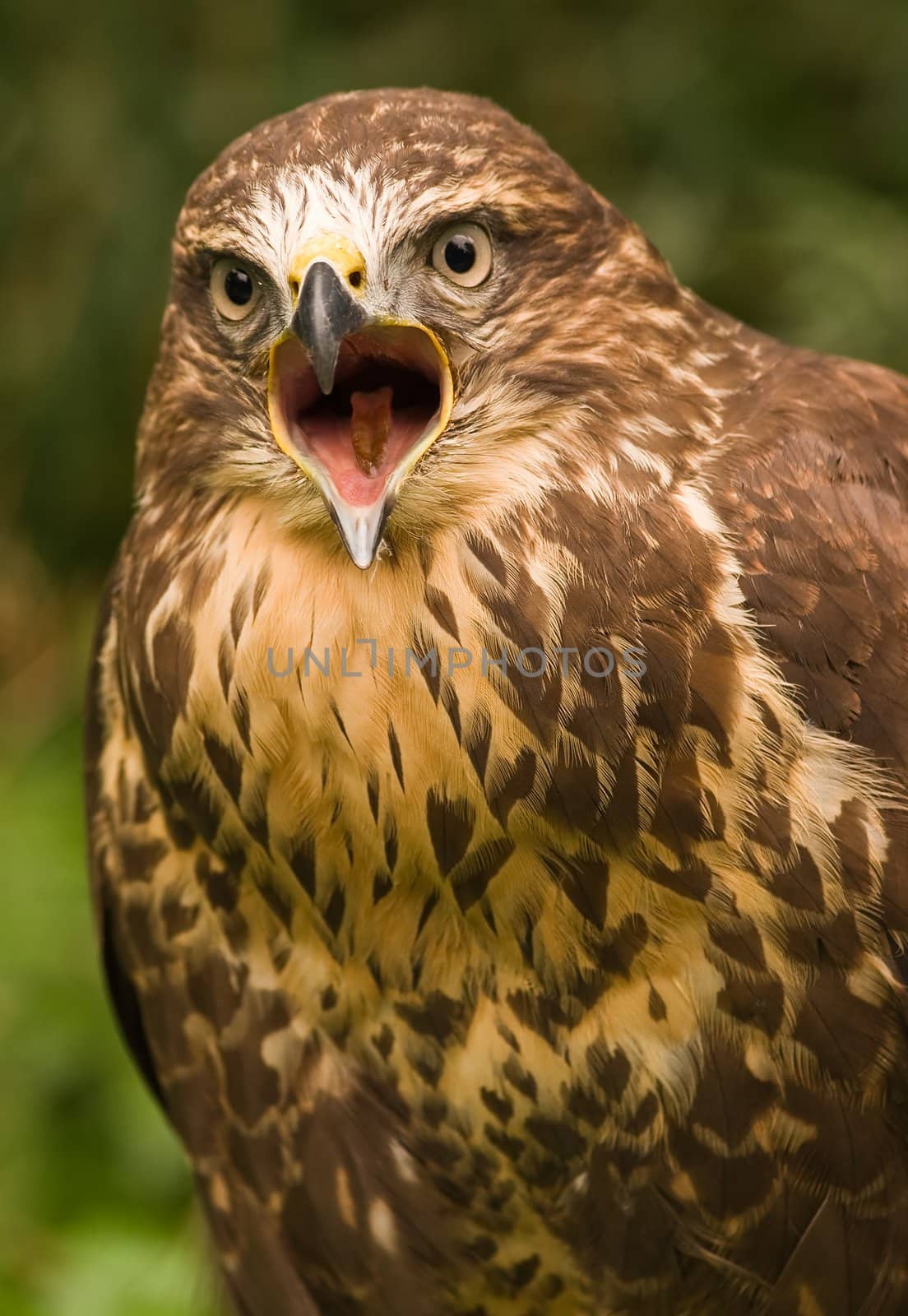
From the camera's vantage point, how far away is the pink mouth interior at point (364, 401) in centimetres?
196

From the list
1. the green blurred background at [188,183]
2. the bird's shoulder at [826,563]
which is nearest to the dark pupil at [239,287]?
the bird's shoulder at [826,563]

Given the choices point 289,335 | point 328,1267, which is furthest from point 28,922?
point 289,335

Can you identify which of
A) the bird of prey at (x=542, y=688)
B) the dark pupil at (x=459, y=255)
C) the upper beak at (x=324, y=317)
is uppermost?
the dark pupil at (x=459, y=255)

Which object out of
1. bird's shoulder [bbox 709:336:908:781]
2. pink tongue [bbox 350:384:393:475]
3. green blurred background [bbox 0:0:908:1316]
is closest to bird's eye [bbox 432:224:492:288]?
pink tongue [bbox 350:384:393:475]

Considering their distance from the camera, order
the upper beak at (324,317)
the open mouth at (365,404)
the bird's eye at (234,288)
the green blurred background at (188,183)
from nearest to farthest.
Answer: the upper beak at (324,317) → the open mouth at (365,404) → the bird's eye at (234,288) → the green blurred background at (188,183)

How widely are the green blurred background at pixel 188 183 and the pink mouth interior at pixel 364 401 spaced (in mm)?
1753

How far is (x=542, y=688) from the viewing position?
6.49ft

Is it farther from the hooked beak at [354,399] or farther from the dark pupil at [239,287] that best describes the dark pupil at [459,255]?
the dark pupil at [239,287]

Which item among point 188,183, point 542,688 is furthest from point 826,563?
point 188,183

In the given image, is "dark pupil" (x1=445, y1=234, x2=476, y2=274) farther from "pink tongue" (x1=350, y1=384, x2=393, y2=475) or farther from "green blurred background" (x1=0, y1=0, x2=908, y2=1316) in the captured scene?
"green blurred background" (x1=0, y1=0, x2=908, y2=1316)

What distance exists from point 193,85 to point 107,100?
18cm

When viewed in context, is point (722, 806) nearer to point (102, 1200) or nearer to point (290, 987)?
point (290, 987)

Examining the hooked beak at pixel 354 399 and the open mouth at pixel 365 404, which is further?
the open mouth at pixel 365 404

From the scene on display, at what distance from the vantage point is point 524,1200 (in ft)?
7.41
